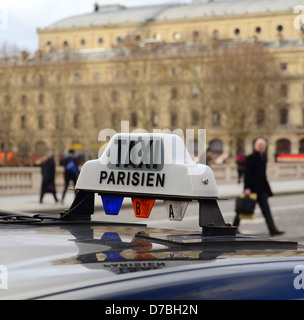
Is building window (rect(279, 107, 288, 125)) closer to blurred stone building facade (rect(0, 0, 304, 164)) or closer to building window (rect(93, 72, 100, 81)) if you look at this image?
blurred stone building facade (rect(0, 0, 304, 164))

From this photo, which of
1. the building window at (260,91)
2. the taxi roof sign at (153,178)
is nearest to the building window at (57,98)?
the building window at (260,91)

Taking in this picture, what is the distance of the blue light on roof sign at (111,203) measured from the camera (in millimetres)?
2526

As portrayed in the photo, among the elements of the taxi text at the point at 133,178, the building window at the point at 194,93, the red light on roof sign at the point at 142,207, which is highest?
the building window at the point at 194,93

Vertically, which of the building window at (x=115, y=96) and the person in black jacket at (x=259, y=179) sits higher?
the building window at (x=115, y=96)

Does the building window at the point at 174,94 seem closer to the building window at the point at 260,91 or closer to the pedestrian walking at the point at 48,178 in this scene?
the building window at the point at 260,91

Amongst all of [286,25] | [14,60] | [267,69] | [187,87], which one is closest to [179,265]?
[14,60]

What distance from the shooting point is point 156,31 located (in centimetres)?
10825

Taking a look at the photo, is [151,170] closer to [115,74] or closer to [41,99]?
[115,74]

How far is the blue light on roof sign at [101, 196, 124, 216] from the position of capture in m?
2.53

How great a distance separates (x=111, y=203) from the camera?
8.35ft

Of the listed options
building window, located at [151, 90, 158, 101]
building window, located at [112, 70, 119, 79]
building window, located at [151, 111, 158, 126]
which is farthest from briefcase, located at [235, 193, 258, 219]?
building window, located at [112, 70, 119, 79]

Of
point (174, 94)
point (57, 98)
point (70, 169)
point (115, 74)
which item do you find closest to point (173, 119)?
point (174, 94)

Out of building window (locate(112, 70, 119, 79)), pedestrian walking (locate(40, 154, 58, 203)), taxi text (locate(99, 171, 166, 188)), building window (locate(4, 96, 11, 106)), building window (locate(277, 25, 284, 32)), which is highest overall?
building window (locate(277, 25, 284, 32))
